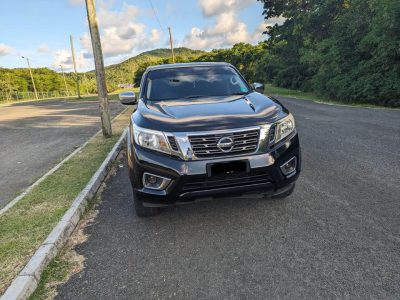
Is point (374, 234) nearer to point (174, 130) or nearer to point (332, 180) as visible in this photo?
point (332, 180)

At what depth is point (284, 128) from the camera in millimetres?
3461

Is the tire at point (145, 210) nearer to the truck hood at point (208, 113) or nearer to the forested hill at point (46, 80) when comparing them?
the truck hood at point (208, 113)

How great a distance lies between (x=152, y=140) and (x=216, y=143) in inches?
26.4

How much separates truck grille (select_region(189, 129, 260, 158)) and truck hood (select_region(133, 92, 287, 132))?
86 mm

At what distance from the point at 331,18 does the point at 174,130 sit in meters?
27.5

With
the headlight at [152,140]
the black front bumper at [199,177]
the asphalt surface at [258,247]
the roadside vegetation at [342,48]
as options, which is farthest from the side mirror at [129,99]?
the roadside vegetation at [342,48]

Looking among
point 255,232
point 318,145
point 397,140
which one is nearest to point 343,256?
point 255,232

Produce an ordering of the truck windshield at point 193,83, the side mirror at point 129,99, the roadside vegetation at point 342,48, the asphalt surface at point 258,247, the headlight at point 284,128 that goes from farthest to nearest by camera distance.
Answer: the roadside vegetation at point 342,48 < the side mirror at point 129,99 < the truck windshield at point 193,83 < the headlight at point 284,128 < the asphalt surface at point 258,247

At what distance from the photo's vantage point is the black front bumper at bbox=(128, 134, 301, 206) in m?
3.08

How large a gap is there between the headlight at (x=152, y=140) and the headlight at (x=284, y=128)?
118 centimetres

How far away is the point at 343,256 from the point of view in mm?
2818

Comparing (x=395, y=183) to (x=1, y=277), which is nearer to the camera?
(x=1, y=277)

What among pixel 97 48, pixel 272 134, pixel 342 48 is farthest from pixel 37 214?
pixel 342 48

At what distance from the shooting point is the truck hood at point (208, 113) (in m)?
3.21
